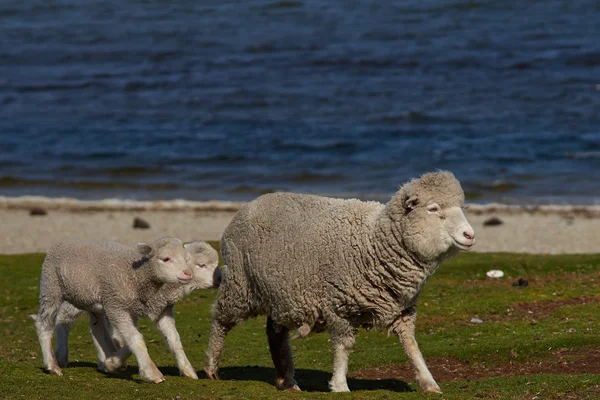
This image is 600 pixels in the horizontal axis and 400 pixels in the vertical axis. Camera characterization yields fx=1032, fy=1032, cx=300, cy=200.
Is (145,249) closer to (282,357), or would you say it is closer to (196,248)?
(196,248)

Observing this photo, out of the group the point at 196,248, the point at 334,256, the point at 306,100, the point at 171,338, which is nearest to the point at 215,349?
the point at 171,338

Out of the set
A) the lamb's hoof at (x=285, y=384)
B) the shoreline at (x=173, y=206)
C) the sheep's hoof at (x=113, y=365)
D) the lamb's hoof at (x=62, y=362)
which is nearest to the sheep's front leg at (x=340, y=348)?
the lamb's hoof at (x=285, y=384)

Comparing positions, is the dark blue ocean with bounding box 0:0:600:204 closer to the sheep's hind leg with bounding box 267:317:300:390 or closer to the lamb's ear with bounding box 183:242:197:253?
the sheep's hind leg with bounding box 267:317:300:390

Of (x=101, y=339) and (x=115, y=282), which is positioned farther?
(x=101, y=339)

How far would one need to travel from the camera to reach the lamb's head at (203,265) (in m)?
11.6

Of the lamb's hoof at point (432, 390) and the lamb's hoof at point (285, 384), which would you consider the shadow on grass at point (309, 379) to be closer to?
the lamb's hoof at point (285, 384)

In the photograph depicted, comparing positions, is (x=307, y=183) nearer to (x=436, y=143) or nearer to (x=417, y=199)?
(x=436, y=143)

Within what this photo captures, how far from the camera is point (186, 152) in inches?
1526

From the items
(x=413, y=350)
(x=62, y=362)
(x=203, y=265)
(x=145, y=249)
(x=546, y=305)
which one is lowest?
(x=546, y=305)

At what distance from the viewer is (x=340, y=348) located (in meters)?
10.7

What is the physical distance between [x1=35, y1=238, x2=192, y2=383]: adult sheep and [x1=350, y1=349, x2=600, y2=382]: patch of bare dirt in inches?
116

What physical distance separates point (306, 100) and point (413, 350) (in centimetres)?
3687

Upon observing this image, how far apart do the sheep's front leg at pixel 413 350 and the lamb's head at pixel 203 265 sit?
222 cm

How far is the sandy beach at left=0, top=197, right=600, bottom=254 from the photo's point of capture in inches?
965
